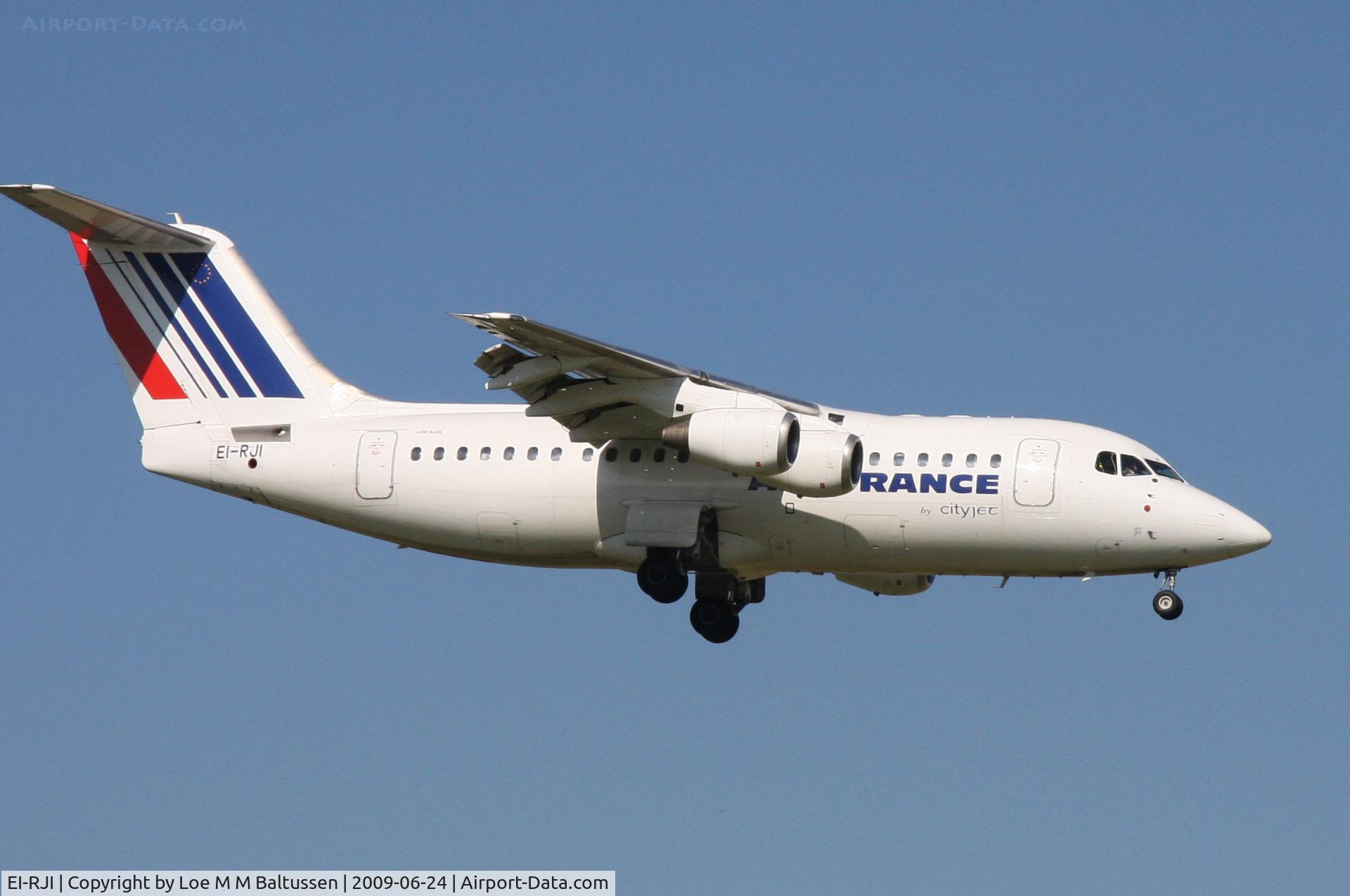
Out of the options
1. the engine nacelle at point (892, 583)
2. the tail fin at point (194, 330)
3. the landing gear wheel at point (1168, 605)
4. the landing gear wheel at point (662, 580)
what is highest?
the tail fin at point (194, 330)

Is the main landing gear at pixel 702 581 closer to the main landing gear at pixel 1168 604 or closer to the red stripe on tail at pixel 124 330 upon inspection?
the main landing gear at pixel 1168 604

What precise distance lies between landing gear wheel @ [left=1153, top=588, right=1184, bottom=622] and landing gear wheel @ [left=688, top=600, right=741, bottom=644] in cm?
409

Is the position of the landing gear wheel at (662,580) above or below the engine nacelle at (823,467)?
below

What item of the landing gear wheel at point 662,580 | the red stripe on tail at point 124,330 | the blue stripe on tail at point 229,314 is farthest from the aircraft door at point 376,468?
the landing gear wheel at point 662,580

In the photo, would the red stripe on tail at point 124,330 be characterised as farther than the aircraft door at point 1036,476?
Yes

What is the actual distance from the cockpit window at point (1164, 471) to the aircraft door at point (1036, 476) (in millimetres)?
914

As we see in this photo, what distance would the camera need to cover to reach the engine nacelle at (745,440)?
16469mm

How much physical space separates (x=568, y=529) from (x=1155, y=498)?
5390 millimetres

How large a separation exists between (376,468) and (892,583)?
17.4ft

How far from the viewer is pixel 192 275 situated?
19688mm

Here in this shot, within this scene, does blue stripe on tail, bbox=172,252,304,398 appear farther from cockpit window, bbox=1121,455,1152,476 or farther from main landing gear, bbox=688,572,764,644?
cockpit window, bbox=1121,455,1152,476

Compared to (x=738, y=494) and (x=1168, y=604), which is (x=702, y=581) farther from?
(x=1168, y=604)

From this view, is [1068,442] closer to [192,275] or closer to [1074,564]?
[1074,564]

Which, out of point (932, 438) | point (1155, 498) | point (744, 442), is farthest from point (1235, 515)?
point (744, 442)
